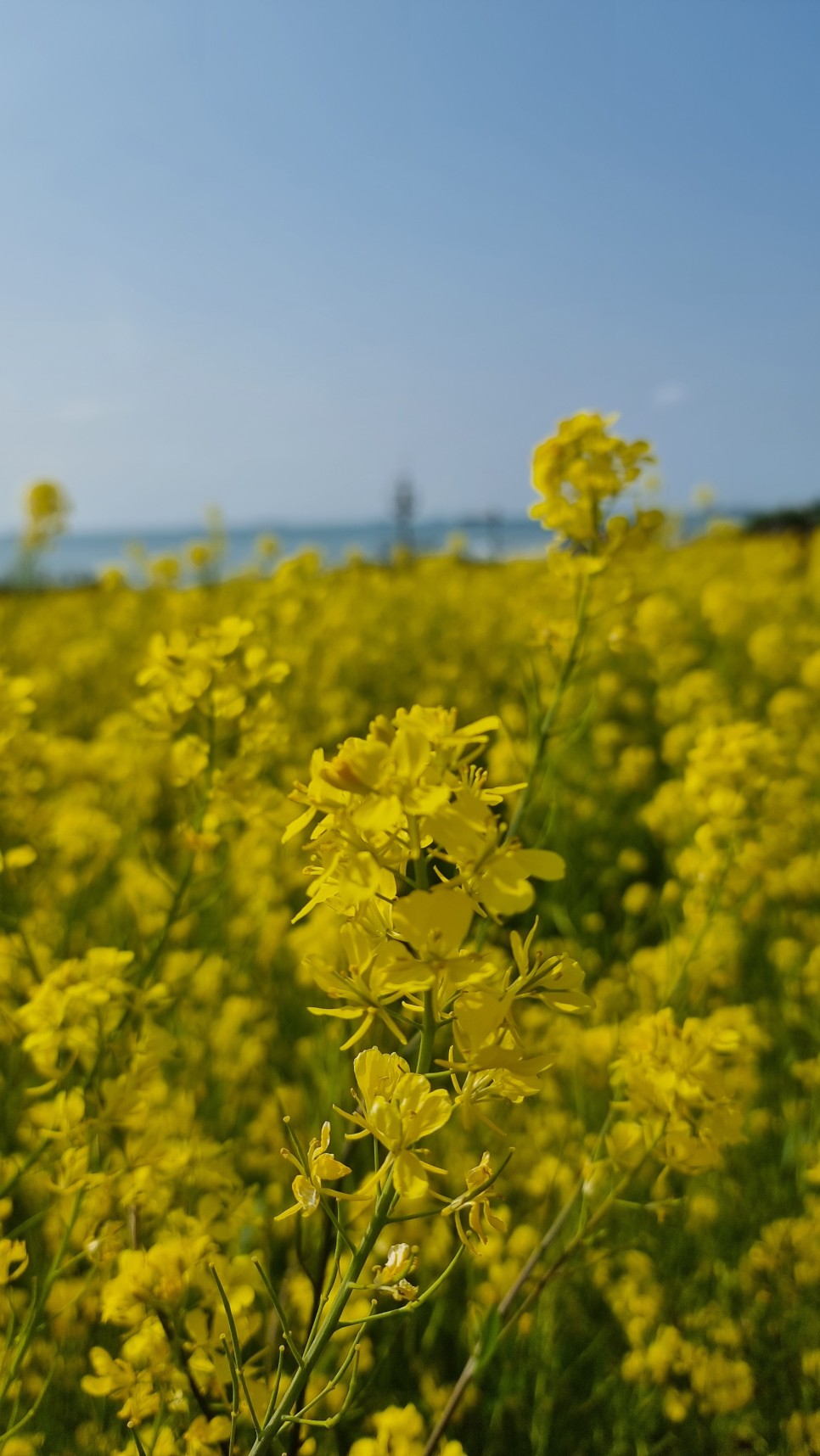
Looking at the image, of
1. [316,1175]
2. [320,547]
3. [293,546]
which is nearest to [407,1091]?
[316,1175]

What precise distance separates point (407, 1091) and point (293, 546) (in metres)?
48.2

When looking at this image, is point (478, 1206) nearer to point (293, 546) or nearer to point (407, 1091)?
point (407, 1091)

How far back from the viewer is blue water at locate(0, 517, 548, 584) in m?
8.45

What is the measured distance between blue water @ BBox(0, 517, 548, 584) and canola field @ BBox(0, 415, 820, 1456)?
813 millimetres

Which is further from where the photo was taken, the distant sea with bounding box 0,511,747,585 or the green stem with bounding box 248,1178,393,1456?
the distant sea with bounding box 0,511,747,585

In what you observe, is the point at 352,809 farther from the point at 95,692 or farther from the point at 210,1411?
the point at 95,692

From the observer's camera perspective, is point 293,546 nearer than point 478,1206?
No

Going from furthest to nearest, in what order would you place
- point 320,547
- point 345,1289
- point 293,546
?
1. point 293,546
2. point 320,547
3. point 345,1289

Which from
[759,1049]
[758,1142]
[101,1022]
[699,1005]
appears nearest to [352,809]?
[101,1022]

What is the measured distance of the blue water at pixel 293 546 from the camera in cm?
845

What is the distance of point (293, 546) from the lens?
157 feet

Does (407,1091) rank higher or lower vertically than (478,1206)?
higher

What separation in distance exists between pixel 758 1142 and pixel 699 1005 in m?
0.38

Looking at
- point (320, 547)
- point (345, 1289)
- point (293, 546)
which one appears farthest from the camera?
point (293, 546)
